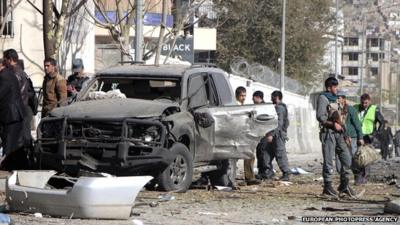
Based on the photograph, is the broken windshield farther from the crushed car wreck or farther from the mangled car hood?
the crushed car wreck

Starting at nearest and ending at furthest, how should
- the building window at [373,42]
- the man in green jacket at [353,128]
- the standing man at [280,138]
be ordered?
the man in green jacket at [353,128] → the standing man at [280,138] → the building window at [373,42]

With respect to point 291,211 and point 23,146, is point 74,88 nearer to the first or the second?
point 23,146

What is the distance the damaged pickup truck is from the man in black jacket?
735mm

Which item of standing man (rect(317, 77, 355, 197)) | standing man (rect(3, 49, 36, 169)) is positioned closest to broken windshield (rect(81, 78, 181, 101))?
standing man (rect(3, 49, 36, 169))

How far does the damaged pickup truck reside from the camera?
425 inches

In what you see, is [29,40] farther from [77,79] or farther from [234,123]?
[234,123]

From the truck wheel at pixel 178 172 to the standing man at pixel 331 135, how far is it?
1934 mm

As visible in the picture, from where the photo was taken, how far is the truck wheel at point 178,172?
11078mm

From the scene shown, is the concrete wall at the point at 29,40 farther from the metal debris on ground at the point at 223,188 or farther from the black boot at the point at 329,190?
the black boot at the point at 329,190

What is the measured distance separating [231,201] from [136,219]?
7.57 feet

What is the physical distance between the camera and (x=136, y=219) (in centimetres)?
897

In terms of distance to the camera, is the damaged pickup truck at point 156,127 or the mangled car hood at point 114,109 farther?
the mangled car hood at point 114,109

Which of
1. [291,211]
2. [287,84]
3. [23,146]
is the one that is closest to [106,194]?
[291,211]

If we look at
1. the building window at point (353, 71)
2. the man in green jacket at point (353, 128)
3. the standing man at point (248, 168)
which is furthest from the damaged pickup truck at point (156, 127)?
the building window at point (353, 71)
